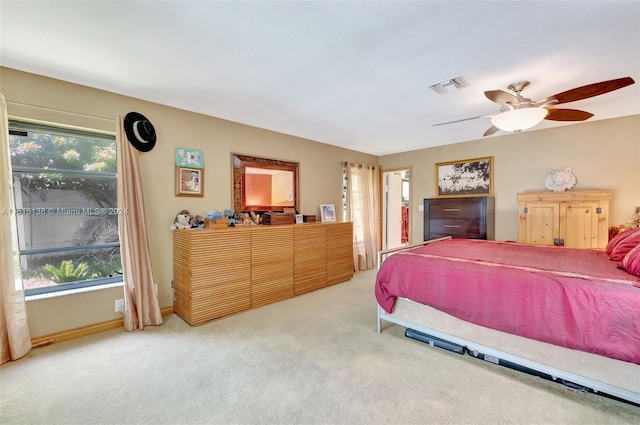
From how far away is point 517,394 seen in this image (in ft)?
5.85

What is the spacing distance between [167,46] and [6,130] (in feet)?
5.24

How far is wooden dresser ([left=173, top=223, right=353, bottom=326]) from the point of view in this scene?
2873 millimetres

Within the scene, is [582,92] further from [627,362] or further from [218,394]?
[218,394]

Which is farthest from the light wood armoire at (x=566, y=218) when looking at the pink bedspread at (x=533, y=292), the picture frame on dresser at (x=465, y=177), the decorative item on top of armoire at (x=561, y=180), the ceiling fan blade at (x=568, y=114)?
the ceiling fan blade at (x=568, y=114)

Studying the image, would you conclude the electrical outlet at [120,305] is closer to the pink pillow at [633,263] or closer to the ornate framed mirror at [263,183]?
the ornate framed mirror at [263,183]

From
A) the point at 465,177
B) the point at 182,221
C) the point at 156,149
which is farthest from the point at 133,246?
the point at 465,177

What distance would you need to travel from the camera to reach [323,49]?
77.3 inches

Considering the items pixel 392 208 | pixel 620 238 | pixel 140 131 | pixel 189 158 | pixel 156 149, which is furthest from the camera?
pixel 392 208

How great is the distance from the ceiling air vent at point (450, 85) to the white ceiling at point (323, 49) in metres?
0.08

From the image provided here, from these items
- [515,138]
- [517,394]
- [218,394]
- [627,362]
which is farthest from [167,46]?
[515,138]

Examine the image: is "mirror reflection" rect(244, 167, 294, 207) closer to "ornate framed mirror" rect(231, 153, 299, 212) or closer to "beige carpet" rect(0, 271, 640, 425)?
"ornate framed mirror" rect(231, 153, 299, 212)

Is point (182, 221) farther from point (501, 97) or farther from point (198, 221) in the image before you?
point (501, 97)

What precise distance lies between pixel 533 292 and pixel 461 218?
274 centimetres

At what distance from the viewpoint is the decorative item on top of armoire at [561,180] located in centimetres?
375
